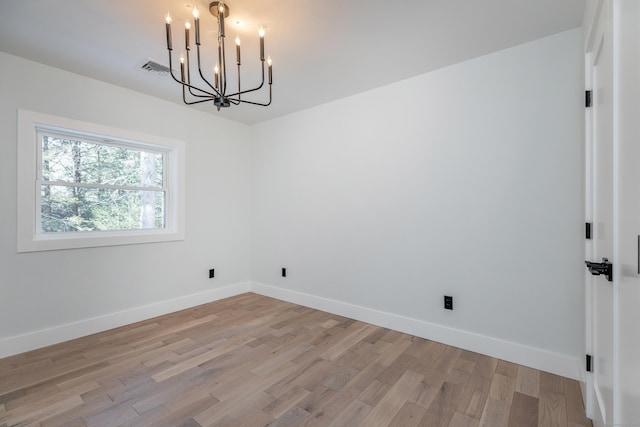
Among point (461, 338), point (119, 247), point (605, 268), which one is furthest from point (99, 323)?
point (605, 268)

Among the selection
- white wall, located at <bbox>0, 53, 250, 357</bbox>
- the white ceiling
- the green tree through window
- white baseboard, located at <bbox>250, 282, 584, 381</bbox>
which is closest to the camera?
the white ceiling

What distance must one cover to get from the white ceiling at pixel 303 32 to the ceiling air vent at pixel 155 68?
5cm

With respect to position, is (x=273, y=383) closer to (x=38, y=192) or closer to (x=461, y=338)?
(x=461, y=338)

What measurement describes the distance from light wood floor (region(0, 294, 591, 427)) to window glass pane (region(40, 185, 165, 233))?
1.09 m

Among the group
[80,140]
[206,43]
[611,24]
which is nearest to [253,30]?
[206,43]

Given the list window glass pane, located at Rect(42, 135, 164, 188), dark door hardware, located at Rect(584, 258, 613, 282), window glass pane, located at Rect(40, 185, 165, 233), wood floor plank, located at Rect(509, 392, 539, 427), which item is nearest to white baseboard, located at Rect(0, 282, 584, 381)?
wood floor plank, located at Rect(509, 392, 539, 427)

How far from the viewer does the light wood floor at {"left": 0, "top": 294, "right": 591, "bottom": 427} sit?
5.54ft

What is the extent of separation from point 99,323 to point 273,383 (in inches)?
79.4

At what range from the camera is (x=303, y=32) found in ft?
6.86

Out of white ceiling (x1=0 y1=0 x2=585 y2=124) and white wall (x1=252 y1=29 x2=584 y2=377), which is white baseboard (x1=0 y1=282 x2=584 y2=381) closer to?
white wall (x1=252 y1=29 x2=584 y2=377)

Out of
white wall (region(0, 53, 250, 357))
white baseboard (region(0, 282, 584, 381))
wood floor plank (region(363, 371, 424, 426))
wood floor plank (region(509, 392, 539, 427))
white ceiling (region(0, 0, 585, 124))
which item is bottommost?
wood floor plank (region(363, 371, 424, 426))

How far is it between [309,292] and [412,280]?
1.35 m

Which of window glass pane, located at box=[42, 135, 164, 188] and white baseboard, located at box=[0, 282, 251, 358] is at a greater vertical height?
window glass pane, located at box=[42, 135, 164, 188]

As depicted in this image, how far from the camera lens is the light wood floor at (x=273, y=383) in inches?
66.5
